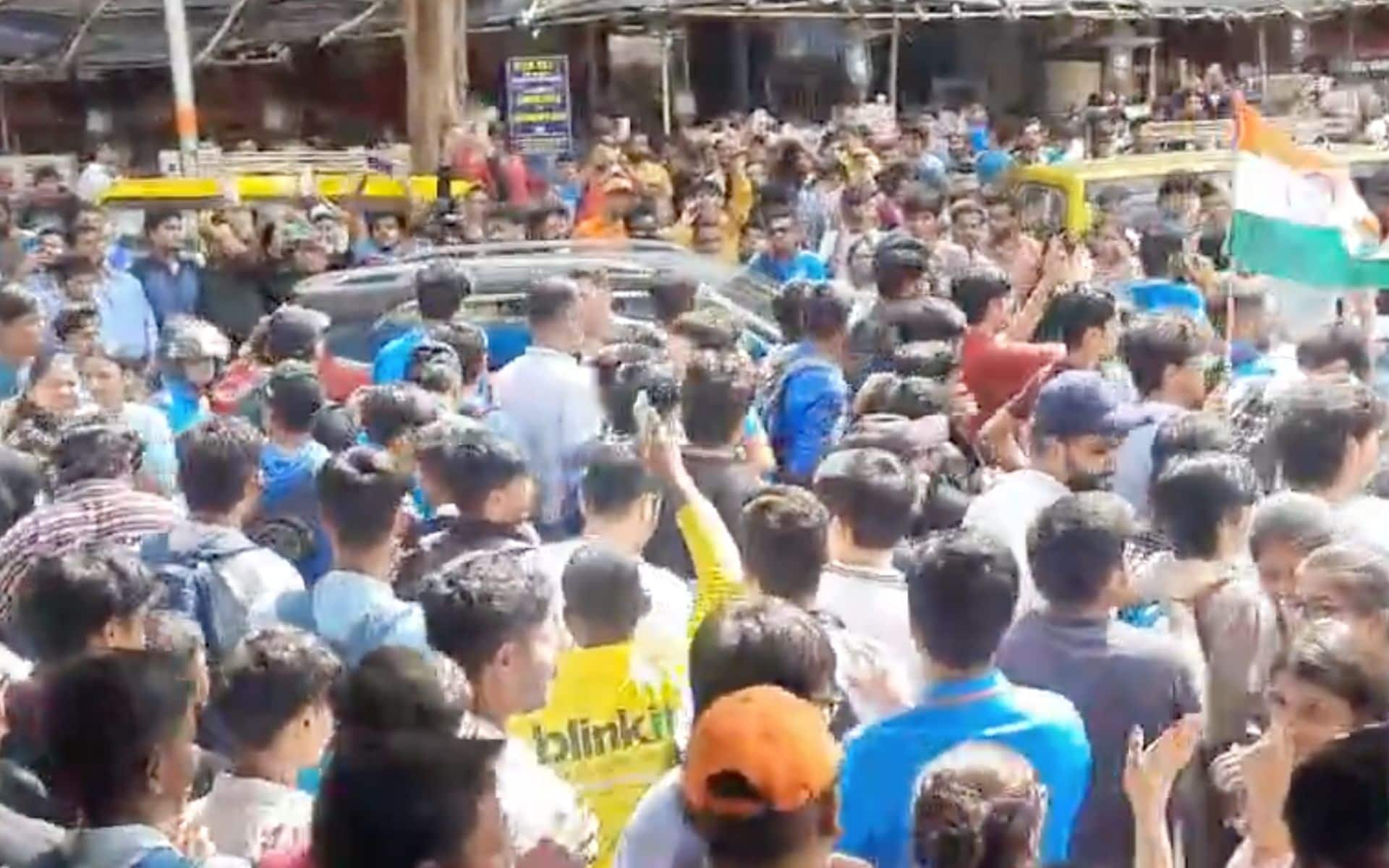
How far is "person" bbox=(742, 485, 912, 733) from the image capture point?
409 cm

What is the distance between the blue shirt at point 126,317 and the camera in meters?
9.62

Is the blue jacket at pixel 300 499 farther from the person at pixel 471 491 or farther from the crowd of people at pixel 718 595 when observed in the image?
the person at pixel 471 491

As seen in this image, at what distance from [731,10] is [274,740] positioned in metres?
19.0

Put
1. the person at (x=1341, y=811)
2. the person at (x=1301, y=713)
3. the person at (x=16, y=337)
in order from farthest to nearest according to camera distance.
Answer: the person at (x=16, y=337)
the person at (x=1301, y=713)
the person at (x=1341, y=811)

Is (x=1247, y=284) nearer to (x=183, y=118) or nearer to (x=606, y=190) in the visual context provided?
(x=606, y=190)

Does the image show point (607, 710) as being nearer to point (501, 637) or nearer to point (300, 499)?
point (501, 637)

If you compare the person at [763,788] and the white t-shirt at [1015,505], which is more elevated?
the person at [763,788]

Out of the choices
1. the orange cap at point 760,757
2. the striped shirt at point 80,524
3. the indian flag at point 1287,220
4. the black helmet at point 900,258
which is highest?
the indian flag at point 1287,220

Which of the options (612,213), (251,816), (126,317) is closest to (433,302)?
(126,317)

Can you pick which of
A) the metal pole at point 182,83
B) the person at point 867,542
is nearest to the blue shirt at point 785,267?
the person at point 867,542

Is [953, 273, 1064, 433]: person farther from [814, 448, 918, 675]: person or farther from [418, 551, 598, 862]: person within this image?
[418, 551, 598, 862]: person

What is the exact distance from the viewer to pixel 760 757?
2.82m

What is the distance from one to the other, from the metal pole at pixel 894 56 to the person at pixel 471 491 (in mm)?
17823

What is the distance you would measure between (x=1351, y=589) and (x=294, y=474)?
9.65 feet
